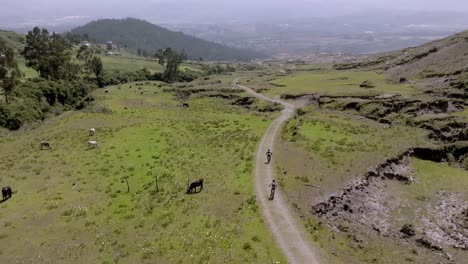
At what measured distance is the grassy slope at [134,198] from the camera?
2956cm

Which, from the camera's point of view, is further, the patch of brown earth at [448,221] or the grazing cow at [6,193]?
the grazing cow at [6,193]

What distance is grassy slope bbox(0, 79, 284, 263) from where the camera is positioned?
2956cm

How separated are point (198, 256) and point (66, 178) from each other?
23.5 metres

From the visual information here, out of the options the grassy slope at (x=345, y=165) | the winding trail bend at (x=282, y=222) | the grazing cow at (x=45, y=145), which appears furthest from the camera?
the grazing cow at (x=45, y=145)

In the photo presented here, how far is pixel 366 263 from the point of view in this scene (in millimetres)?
28750

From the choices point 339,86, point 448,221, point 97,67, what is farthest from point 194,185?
point 97,67

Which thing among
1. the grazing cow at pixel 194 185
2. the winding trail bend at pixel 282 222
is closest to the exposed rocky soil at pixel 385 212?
the winding trail bend at pixel 282 222

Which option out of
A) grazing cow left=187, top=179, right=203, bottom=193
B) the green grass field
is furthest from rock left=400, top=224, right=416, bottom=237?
the green grass field

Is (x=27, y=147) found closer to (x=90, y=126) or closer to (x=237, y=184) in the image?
(x=90, y=126)

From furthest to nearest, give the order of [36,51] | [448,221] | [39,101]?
[36,51], [39,101], [448,221]

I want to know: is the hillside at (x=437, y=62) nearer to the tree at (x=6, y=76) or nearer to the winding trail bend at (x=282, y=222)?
the winding trail bend at (x=282, y=222)

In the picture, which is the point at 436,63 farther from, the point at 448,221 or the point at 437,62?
the point at 448,221

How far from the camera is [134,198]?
38.8 metres

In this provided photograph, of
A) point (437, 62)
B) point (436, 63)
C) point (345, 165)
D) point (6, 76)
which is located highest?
point (437, 62)
